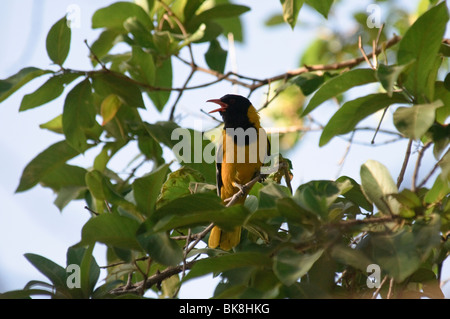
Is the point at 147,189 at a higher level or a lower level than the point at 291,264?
higher

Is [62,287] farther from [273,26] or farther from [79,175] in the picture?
[273,26]

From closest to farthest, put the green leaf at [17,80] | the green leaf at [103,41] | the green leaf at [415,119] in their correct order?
the green leaf at [415,119], the green leaf at [17,80], the green leaf at [103,41]

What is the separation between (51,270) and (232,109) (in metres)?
2.88

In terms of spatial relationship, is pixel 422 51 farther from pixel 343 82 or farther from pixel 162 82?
pixel 162 82

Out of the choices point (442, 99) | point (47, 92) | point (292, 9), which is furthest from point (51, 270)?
point (442, 99)

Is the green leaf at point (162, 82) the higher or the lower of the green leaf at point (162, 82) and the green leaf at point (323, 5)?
the lower

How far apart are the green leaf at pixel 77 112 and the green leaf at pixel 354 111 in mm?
1529

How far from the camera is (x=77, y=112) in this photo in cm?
322

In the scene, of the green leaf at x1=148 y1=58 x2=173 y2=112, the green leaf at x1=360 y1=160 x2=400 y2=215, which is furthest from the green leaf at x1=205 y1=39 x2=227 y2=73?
the green leaf at x1=360 y1=160 x2=400 y2=215

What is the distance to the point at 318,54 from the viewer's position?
5.87m

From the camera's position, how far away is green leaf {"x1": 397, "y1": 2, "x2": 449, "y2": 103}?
7.21 feet

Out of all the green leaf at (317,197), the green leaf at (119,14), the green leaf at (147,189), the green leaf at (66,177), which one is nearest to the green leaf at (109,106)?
the green leaf at (66,177)

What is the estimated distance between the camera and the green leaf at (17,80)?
280 centimetres

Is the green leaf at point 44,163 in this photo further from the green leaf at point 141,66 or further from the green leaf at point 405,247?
the green leaf at point 405,247
